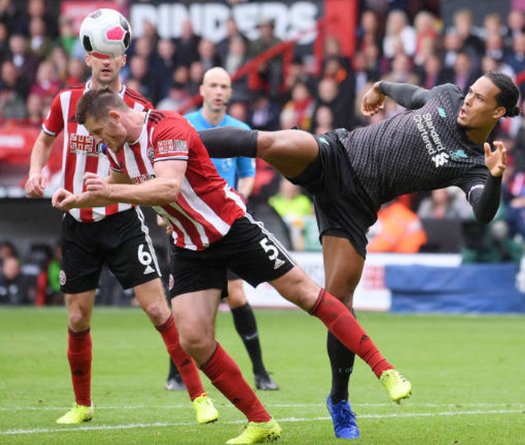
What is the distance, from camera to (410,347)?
12031 mm

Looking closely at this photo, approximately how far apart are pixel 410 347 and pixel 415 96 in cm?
539

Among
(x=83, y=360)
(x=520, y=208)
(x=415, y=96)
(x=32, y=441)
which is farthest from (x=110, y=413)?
(x=520, y=208)

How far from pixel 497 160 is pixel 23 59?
17.8 m

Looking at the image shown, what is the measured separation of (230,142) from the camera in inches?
249

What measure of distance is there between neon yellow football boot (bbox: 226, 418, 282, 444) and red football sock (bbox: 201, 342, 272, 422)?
4 cm

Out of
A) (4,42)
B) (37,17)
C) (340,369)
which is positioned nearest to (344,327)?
(340,369)

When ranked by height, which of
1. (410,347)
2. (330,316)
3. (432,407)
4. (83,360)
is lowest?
(410,347)

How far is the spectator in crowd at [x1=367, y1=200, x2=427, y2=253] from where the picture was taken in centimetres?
1673

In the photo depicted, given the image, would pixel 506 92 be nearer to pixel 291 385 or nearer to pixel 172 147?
pixel 172 147

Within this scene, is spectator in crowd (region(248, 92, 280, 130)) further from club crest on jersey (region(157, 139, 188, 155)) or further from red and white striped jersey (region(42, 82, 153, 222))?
club crest on jersey (region(157, 139, 188, 155))

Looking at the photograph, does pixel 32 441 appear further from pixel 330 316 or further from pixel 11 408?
pixel 330 316

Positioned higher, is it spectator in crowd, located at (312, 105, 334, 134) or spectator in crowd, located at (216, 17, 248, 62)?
spectator in crowd, located at (216, 17, 248, 62)

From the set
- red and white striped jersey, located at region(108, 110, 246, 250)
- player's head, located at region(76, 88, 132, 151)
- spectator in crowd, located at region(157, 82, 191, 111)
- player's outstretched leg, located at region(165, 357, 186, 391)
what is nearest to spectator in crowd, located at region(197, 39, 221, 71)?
spectator in crowd, located at region(157, 82, 191, 111)

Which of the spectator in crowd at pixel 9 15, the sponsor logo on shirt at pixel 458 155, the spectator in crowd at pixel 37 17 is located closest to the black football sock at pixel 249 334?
the sponsor logo on shirt at pixel 458 155
